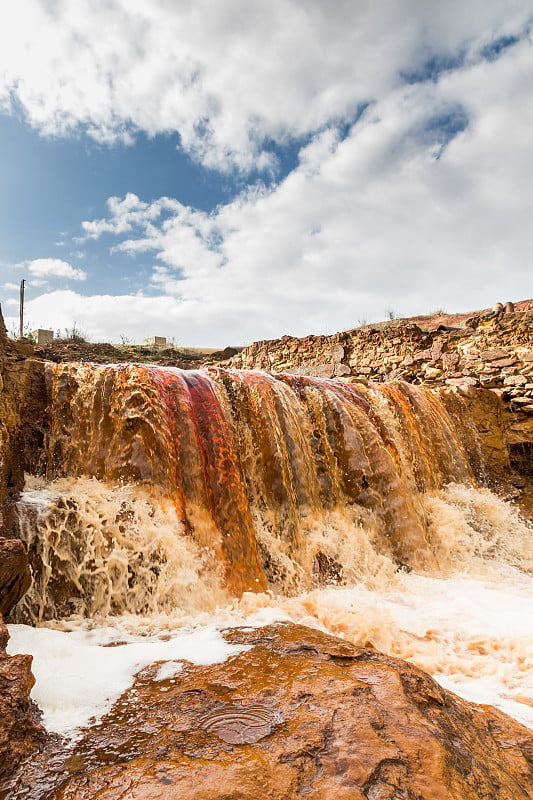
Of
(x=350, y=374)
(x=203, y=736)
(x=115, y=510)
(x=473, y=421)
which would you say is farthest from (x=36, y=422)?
(x=350, y=374)

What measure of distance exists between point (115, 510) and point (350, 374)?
862cm

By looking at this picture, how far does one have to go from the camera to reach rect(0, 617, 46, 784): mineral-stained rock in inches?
52.7

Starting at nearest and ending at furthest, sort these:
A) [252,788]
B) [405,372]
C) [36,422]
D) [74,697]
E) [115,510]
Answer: [252,788] → [74,697] → [115,510] → [36,422] → [405,372]

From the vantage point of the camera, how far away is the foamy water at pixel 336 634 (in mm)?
2006

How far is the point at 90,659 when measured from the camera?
2314 mm

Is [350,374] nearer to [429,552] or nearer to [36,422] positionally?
[429,552]

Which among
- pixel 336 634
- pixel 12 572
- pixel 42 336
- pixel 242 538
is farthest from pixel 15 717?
pixel 42 336

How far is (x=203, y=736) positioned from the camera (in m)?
1.50

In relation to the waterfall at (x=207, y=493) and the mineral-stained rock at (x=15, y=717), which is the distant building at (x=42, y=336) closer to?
the waterfall at (x=207, y=493)

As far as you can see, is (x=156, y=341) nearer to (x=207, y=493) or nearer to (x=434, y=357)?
(x=434, y=357)

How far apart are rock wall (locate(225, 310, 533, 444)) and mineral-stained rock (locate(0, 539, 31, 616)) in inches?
261

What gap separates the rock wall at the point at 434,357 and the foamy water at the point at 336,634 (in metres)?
4.66


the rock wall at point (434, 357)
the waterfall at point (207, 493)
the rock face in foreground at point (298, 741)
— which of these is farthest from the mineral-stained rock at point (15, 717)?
the rock wall at point (434, 357)

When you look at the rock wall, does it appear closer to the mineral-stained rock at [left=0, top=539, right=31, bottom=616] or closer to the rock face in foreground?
the rock face in foreground
